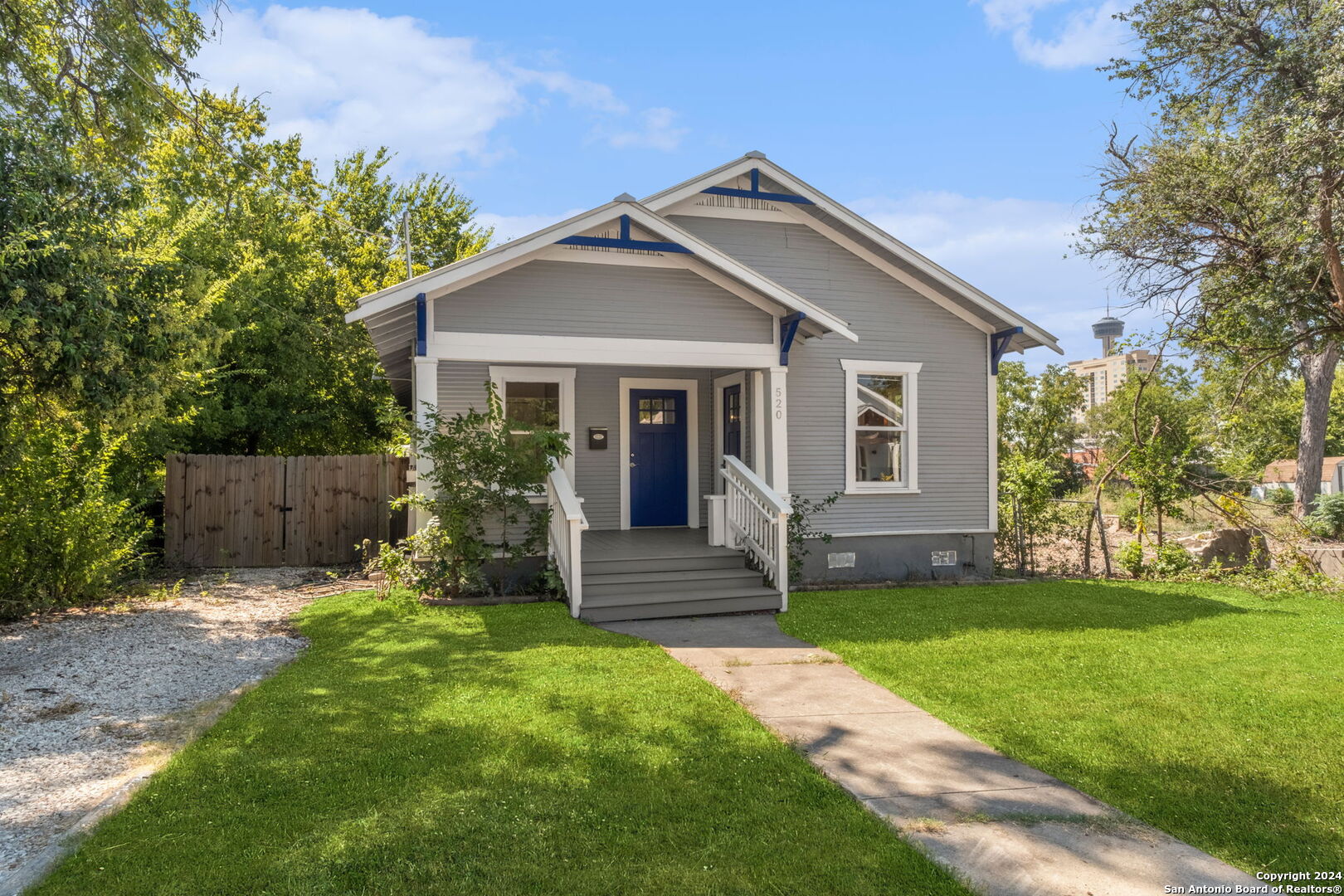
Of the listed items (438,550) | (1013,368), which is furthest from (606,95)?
(1013,368)

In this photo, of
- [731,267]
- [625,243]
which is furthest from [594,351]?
[731,267]

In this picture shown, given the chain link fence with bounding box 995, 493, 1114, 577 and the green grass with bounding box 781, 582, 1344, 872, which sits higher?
the chain link fence with bounding box 995, 493, 1114, 577

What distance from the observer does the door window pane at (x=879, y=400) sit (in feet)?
38.2

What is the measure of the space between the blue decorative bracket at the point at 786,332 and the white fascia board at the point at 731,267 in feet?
0.52

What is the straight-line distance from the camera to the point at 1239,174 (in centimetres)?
1019

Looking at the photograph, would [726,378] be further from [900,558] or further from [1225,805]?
[1225,805]

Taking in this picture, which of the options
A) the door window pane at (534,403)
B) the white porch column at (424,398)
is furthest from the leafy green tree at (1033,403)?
the white porch column at (424,398)

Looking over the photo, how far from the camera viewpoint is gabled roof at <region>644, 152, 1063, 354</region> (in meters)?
10.9

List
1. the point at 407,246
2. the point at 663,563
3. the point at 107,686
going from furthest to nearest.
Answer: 1. the point at 407,246
2. the point at 663,563
3. the point at 107,686

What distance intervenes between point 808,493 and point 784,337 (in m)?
A: 2.31

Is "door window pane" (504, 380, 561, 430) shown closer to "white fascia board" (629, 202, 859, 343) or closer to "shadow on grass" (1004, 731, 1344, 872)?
"white fascia board" (629, 202, 859, 343)

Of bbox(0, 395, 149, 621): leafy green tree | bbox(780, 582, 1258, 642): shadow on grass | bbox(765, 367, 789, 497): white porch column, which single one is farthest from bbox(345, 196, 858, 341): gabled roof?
bbox(0, 395, 149, 621): leafy green tree

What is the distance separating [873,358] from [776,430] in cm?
232

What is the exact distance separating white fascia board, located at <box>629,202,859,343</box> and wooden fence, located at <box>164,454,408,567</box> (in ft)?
22.8
